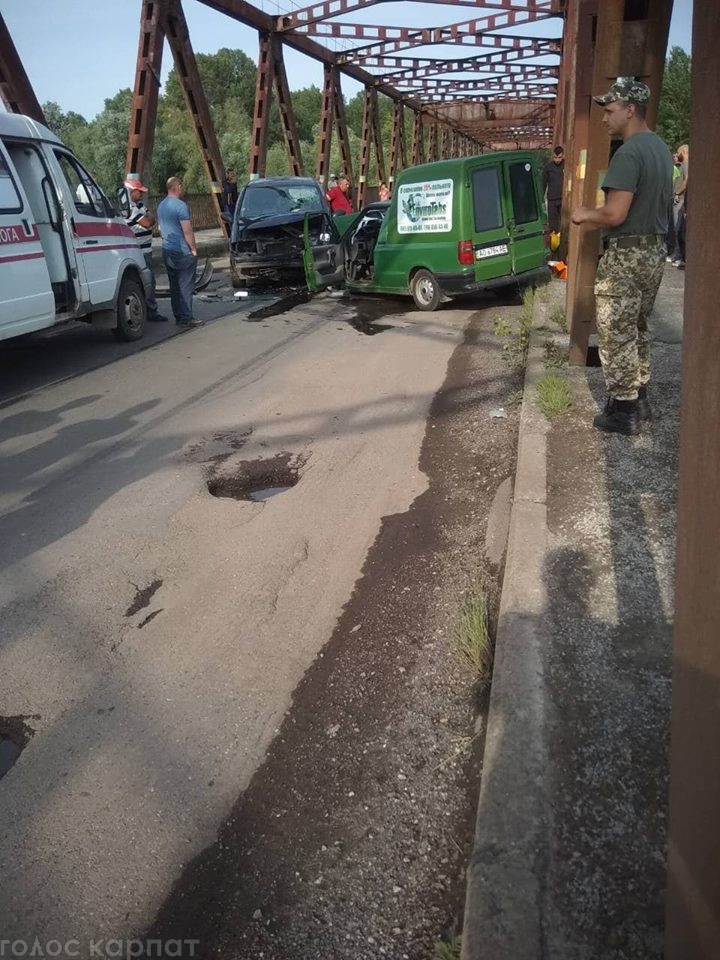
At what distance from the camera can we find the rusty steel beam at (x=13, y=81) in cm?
1159

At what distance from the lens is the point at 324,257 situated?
12.9 metres

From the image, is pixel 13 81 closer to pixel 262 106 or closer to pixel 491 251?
pixel 491 251

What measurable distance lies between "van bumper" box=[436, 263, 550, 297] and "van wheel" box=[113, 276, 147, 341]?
4.15m

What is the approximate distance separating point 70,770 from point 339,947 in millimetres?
1183

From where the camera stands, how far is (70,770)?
252 centimetres

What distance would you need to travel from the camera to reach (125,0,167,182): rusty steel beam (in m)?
14.6

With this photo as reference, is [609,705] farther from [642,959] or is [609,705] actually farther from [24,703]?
[24,703]

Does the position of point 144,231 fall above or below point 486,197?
below

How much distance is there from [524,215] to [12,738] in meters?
9.69

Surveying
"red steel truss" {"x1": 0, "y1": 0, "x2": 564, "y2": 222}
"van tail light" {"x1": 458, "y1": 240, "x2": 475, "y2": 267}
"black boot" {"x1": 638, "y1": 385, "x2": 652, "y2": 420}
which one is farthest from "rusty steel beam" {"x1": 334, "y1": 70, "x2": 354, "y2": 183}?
"black boot" {"x1": 638, "y1": 385, "x2": 652, "y2": 420}

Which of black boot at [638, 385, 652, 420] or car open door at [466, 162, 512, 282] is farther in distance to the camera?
car open door at [466, 162, 512, 282]

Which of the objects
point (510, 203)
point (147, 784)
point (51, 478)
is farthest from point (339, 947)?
point (510, 203)

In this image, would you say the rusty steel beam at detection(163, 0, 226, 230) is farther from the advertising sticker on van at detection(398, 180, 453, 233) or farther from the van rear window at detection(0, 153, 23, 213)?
the van rear window at detection(0, 153, 23, 213)

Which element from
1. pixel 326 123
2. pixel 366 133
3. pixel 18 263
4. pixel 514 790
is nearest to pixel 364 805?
pixel 514 790
